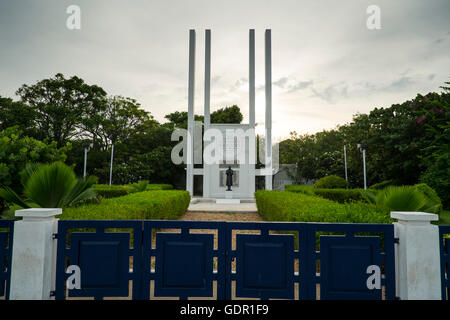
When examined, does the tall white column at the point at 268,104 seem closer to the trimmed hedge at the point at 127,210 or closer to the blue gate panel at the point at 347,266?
the trimmed hedge at the point at 127,210

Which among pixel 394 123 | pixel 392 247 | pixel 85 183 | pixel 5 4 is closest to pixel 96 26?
pixel 5 4

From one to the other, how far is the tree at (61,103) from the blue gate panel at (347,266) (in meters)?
20.5

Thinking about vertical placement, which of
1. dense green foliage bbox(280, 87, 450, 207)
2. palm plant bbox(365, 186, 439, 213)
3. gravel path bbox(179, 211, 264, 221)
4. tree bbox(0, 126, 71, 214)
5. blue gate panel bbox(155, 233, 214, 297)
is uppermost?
dense green foliage bbox(280, 87, 450, 207)

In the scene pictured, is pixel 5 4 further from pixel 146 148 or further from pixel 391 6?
pixel 146 148

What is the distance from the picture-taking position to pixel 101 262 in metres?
2.21

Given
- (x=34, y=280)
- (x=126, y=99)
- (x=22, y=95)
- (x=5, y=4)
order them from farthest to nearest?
(x=126, y=99) < (x=22, y=95) < (x=5, y=4) < (x=34, y=280)

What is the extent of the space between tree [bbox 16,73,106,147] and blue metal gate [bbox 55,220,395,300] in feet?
63.6

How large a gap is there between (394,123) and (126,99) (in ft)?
63.4

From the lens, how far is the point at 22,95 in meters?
18.0

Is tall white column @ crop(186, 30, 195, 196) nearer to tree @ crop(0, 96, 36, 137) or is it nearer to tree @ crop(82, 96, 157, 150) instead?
tree @ crop(82, 96, 157, 150)

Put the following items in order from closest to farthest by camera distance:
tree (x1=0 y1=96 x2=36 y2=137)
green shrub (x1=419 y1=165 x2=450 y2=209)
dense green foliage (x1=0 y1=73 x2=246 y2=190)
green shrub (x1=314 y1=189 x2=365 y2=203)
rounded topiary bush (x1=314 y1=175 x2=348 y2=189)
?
green shrub (x1=419 y1=165 x2=450 y2=209) → green shrub (x1=314 y1=189 x2=365 y2=203) → rounded topiary bush (x1=314 y1=175 x2=348 y2=189) → tree (x1=0 y1=96 x2=36 y2=137) → dense green foliage (x1=0 y1=73 x2=246 y2=190)

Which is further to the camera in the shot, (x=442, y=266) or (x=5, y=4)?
(x=5, y=4)

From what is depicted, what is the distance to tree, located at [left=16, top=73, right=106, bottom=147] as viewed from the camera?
1805cm

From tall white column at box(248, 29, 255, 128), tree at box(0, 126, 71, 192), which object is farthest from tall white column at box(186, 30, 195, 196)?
tree at box(0, 126, 71, 192)
